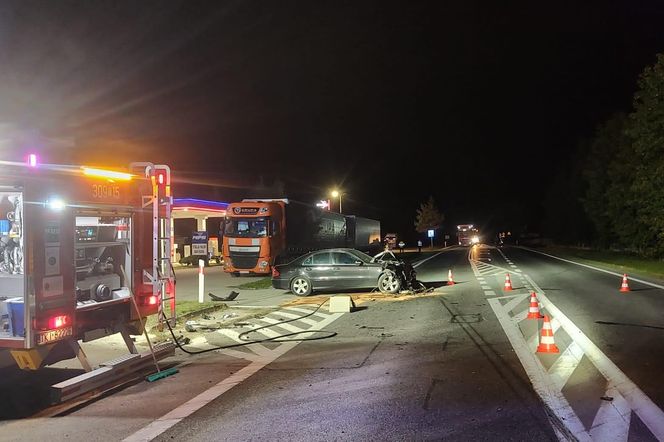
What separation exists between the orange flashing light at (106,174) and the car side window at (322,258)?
10807 millimetres

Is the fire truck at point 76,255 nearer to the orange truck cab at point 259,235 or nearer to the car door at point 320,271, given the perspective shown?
the car door at point 320,271

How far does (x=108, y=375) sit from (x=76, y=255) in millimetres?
1555

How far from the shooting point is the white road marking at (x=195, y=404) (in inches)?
215

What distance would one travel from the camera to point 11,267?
663 centimetres

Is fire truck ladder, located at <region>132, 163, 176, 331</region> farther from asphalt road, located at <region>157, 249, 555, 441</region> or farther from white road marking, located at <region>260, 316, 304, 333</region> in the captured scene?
white road marking, located at <region>260, 316, 304, 333</region>

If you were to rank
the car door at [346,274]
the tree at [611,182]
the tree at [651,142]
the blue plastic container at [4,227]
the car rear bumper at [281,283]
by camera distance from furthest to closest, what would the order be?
the tree at [611,182] → the tree at [651,142] → the car rear bumper at [281,283] → the car door at [346,274] → the blue plastic container at [4,227]

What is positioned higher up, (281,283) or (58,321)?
(58,321)

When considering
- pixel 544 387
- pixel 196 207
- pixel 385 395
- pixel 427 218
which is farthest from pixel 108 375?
pixel 427 218

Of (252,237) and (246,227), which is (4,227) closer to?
(252,237)

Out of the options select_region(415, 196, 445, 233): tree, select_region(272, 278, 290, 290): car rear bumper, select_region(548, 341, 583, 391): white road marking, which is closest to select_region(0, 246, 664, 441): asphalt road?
select_region(548, 341, 583, 391): white road marking

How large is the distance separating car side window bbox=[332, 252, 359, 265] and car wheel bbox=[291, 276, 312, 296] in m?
1.13

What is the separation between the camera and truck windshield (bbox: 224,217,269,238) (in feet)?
86.2

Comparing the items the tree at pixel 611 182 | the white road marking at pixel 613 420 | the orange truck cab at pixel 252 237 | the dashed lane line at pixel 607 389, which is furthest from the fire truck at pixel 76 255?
the tree at pixel 611 182

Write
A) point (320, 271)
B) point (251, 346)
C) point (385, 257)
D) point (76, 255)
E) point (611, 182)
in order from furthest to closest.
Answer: point (611, 182), point (385, 257), point (320, 271), point (251, 346), point (76, 255)
